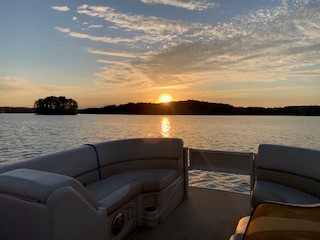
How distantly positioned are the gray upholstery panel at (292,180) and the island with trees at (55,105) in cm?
10407

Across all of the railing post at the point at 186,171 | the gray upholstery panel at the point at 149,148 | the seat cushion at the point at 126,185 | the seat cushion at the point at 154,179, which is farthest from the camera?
the railing post at the point at 186,171

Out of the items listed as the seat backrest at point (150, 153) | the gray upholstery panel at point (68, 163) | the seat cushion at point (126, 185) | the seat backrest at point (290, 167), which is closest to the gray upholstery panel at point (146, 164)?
the seat backrest at point (150, 153)

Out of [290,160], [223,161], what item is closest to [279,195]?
[290,160]

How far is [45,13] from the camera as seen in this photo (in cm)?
830

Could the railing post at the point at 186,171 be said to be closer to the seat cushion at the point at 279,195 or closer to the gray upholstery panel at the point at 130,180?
the gray upholstery panel at the point at 130,180

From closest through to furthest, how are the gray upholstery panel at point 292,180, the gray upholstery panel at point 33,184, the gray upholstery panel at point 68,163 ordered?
1. the gray upholstery panel at point 33,184
2. the gray upholstery panel at point 68,163
3. the gray upholstery panel at point 292,180

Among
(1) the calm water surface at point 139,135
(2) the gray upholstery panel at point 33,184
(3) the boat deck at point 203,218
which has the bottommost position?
(1) the calm water surface at point 139,135

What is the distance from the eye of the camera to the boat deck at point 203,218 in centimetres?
348

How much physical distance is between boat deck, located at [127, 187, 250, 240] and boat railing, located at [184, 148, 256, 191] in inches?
19.7

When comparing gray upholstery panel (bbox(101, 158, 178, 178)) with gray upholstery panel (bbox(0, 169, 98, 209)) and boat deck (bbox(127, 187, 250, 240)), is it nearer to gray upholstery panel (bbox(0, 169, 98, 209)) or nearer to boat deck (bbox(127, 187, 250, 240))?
boat deck (bbox(127, 187, 250, 240))

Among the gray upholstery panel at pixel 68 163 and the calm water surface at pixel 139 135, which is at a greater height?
the gray upholstery panel at pixel 68 163

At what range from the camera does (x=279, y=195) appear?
335cm

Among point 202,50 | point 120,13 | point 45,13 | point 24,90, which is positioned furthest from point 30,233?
point 24,90

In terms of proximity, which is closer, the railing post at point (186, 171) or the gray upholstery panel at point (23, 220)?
the gray upholstery panel at point (23, 220)
